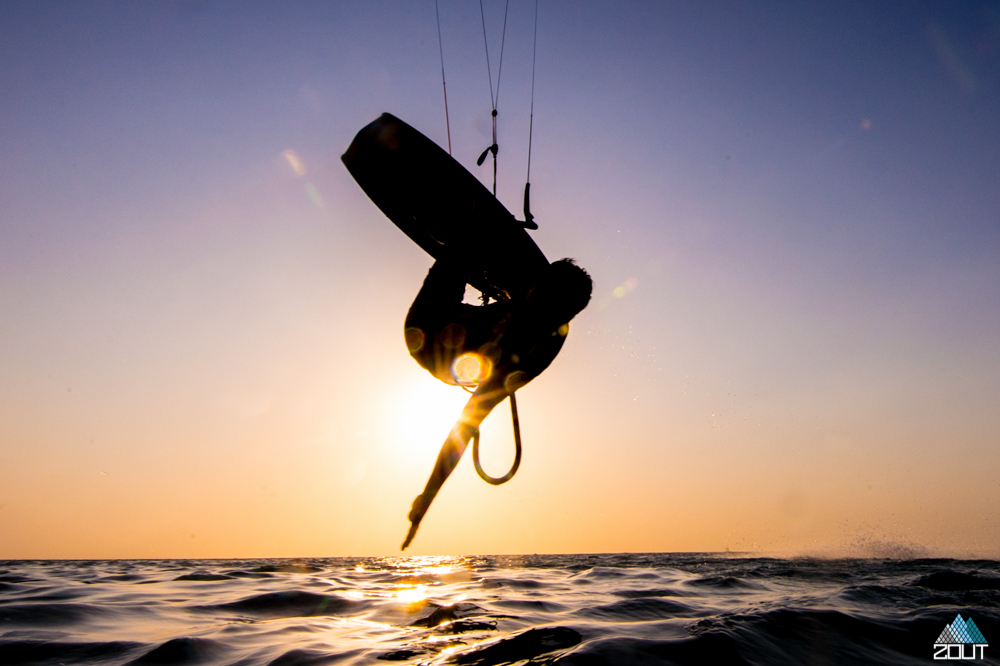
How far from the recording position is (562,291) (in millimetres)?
4402

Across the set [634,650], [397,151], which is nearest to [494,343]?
[397,151]

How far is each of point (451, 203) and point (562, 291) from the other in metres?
1.38

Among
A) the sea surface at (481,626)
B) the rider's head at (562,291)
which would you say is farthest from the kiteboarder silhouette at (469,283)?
the sea surface at (481,626)

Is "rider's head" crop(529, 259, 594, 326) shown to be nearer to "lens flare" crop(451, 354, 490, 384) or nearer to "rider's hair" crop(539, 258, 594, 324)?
"rider's hair" crop(539, 258, 594, 324)

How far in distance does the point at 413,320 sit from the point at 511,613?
17.4 feet

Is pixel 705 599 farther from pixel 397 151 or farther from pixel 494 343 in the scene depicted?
pixel 397 151

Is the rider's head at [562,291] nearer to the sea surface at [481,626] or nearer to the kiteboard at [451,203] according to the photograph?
the kiteboard at [451,203]

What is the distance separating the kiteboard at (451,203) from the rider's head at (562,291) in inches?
14.0

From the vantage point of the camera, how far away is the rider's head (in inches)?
173

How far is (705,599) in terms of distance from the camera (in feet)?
32.2

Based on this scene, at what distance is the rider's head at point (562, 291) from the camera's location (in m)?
4.39

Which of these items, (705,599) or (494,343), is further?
(705,599)

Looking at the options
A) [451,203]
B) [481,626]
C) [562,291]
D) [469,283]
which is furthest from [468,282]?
[481,626]

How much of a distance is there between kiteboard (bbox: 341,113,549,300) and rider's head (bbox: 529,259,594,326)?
1.16 feet
